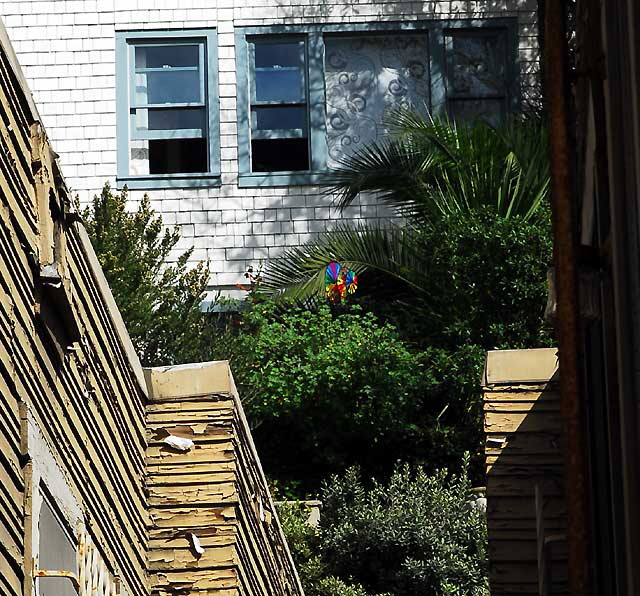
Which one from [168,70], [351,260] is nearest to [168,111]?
[168,70]

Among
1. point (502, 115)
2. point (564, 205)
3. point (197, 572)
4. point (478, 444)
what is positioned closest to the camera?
point (564, 205)

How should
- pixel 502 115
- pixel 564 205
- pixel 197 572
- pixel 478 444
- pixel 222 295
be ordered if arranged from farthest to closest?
pixel 502 115, pixel 222 295, pixel 478 444, pixel 197 572, pixel 564 205

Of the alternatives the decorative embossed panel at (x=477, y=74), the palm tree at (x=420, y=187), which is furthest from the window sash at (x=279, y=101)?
the decorative embossed panel at (x=477, y=74)

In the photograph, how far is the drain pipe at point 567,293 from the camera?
4398 mm

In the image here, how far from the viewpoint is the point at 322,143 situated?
1862cm

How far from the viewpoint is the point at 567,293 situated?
181 inches

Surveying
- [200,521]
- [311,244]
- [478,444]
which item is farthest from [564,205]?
[311,244]

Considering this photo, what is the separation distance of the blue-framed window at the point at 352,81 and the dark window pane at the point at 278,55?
0.04 ft

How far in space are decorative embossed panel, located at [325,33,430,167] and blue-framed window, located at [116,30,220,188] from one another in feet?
4.93

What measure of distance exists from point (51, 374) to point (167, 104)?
13.8m

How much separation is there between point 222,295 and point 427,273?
2684mm

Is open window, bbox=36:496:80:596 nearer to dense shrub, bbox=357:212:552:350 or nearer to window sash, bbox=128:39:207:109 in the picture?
dense shrub, bbox=357:212:552:350

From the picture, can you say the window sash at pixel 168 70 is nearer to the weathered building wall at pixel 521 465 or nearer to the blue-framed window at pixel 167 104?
the blue-framed window at pixel 167 104

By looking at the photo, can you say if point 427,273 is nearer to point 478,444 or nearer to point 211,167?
point 478,444
